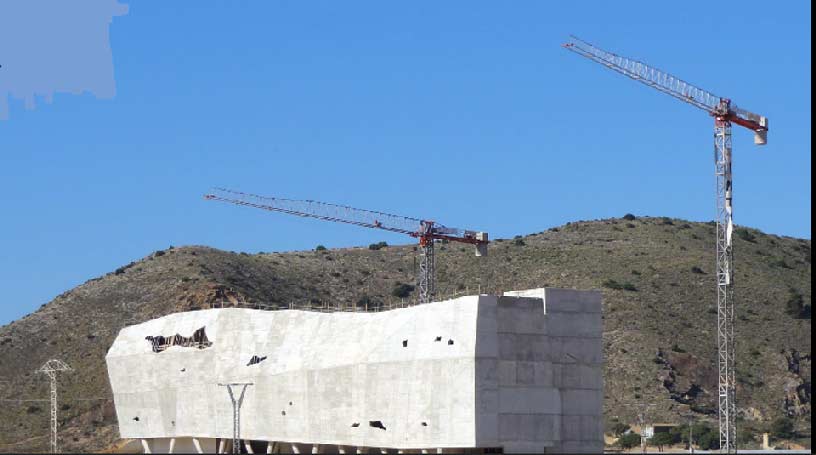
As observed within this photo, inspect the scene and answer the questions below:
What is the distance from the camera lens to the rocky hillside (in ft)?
497

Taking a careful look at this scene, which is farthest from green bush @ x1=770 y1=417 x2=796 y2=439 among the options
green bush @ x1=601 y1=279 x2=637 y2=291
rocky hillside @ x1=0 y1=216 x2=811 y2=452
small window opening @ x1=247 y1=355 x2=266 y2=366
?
small window opening @ x1=247 y1=355 x2=266 y2=366

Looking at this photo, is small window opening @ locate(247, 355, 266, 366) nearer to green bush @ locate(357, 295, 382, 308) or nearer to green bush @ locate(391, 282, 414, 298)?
green bush @ locate(357, 295, 382, 308)

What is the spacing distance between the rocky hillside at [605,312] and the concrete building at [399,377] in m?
38.1

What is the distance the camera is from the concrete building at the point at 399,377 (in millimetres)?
90062

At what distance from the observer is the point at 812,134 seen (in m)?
66.2

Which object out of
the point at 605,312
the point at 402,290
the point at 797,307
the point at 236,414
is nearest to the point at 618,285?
the point at 605,312

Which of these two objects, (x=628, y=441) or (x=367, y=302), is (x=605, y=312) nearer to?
(x=367, y=302)

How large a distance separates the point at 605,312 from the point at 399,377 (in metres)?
76.9

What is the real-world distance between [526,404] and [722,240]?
30729 millimetres

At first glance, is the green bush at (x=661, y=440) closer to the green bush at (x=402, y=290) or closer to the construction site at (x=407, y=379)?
the construction site at (x=407, y=379)

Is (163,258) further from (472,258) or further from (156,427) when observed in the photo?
(156,427)

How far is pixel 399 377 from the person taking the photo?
94438 millimetres

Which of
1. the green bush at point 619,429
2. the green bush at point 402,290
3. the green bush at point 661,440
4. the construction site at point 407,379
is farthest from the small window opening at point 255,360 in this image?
the green bush at point 402,290

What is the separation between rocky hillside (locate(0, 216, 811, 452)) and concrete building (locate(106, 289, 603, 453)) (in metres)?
A: 38.1
